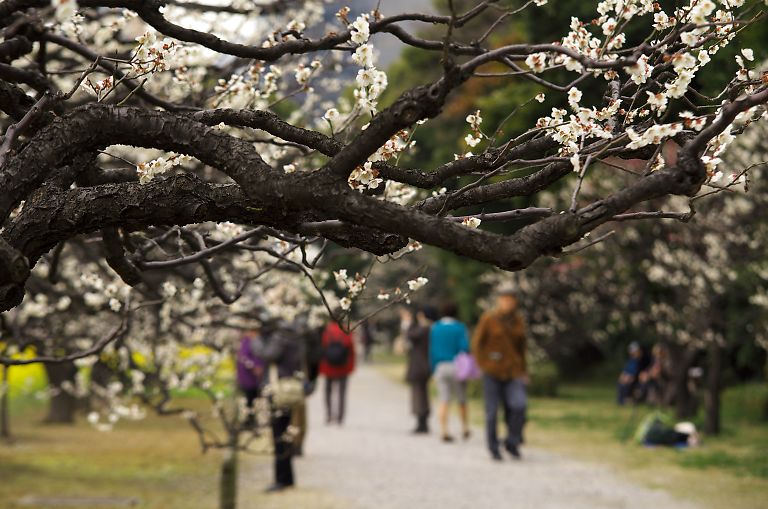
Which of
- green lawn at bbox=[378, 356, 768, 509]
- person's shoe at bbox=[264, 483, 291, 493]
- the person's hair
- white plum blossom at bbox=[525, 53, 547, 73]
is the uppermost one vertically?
the person's hair

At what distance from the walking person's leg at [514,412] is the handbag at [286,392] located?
273 centimetres

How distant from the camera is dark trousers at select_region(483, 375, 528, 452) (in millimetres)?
12539

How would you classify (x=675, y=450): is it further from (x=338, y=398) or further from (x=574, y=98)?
(x=574, y=98)

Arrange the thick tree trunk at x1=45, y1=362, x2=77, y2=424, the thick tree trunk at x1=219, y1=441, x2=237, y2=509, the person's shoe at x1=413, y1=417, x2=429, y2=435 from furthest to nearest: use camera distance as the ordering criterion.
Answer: the thick tree trunk at x1=45, y1=362, x2=77, y2=424
the person's shoe at x1=413, y1=417, x2=429, y2=435
the thick tree trunk at x1=219, y1=441, x2=237, y2=509

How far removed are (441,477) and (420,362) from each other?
5.26 meters

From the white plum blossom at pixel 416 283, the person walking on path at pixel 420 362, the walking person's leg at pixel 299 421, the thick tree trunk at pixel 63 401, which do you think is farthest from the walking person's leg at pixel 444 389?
the white plum blossom at pixel 416 283

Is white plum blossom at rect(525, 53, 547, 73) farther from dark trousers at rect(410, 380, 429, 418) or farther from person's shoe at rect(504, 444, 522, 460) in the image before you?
dark trousers at rect(410, 380, 429, 418)

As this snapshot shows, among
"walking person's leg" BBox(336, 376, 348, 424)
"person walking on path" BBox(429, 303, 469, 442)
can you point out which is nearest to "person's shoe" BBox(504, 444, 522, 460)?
"person walking on path" BBox(429, 303, 469, 442)

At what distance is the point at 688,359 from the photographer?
17312 mm

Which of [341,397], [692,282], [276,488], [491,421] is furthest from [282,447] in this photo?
[692,282]

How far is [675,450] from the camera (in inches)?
534

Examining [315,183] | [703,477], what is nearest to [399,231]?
[315,183]

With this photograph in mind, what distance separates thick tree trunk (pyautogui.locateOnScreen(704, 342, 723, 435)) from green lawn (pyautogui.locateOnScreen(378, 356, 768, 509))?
235 mm

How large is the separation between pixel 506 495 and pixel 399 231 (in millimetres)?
7318
